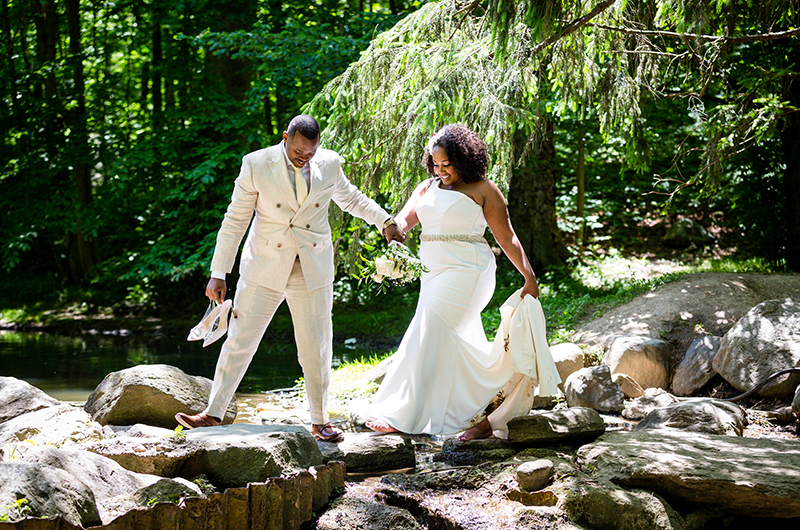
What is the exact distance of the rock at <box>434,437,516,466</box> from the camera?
4.70 meters

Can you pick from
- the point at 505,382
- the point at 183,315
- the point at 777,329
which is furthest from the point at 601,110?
the point at 183,315

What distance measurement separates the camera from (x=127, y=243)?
66.8 ft

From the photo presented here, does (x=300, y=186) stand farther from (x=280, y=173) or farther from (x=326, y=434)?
(x=326, y=434)

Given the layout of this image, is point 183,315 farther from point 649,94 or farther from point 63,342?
point 649,94

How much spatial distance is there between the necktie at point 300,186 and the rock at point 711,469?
8.27ft

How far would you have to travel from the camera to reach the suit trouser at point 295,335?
15.4 feet

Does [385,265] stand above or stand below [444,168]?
below

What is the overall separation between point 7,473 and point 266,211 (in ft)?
7.96

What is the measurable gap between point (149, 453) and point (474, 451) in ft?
7.54

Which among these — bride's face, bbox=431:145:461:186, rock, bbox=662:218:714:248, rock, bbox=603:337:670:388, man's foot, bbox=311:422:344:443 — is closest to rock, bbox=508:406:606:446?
man's foot, bbox=311:422:344:443

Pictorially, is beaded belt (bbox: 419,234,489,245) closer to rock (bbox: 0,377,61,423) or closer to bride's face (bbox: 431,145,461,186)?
bride's face (bbox: 431,145,461,186)

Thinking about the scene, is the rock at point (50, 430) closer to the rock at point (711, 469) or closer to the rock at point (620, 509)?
the rock at point (620, 509)

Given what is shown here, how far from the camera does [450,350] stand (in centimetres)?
512

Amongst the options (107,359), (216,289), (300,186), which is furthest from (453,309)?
(107,359)
